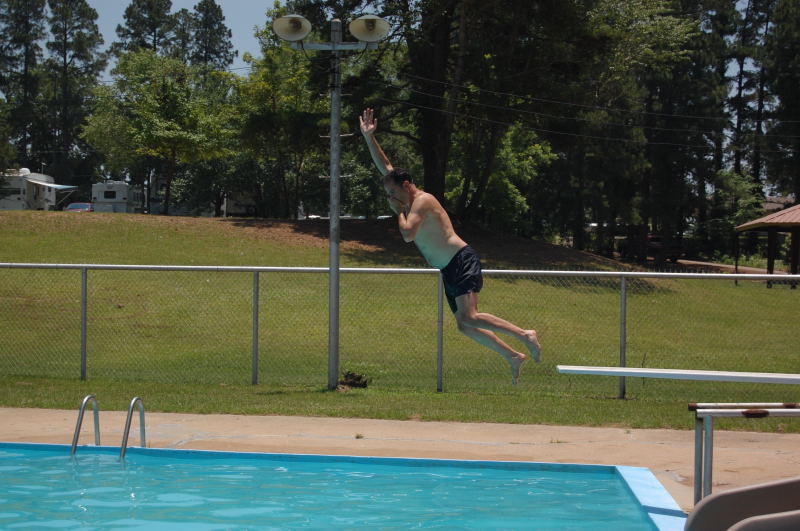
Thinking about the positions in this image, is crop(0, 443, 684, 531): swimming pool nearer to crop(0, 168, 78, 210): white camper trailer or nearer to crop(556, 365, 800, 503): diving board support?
crop(556, 365, 800, 503): diving board support

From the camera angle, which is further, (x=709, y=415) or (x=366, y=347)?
(x=366, y=347)

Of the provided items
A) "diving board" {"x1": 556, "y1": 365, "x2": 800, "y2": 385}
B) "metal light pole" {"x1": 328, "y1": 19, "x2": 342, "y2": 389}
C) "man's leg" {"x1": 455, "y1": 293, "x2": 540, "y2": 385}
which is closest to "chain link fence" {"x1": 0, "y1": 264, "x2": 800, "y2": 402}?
"metal light pole" {"x1": 328, "y1": 19, "x2": 342, "y2": 389}

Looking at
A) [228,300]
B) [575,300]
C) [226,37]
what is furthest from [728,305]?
[226,37]

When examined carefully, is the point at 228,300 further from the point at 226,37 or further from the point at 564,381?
the point at 226,37

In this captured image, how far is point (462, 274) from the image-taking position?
6918 millimetres

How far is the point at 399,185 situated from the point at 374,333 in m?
8.73

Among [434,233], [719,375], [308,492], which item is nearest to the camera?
[719,375]

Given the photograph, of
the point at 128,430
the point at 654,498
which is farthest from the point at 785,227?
the point at 128,430

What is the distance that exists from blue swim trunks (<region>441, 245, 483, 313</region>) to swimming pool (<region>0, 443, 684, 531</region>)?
1.72m

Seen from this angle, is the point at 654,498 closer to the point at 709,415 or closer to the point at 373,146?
the point at 709,415

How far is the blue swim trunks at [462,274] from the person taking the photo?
689cm

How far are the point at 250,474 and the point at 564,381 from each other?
619cm

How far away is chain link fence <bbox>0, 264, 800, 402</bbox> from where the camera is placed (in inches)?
476

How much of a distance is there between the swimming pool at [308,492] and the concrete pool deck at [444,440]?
12.4 inches
